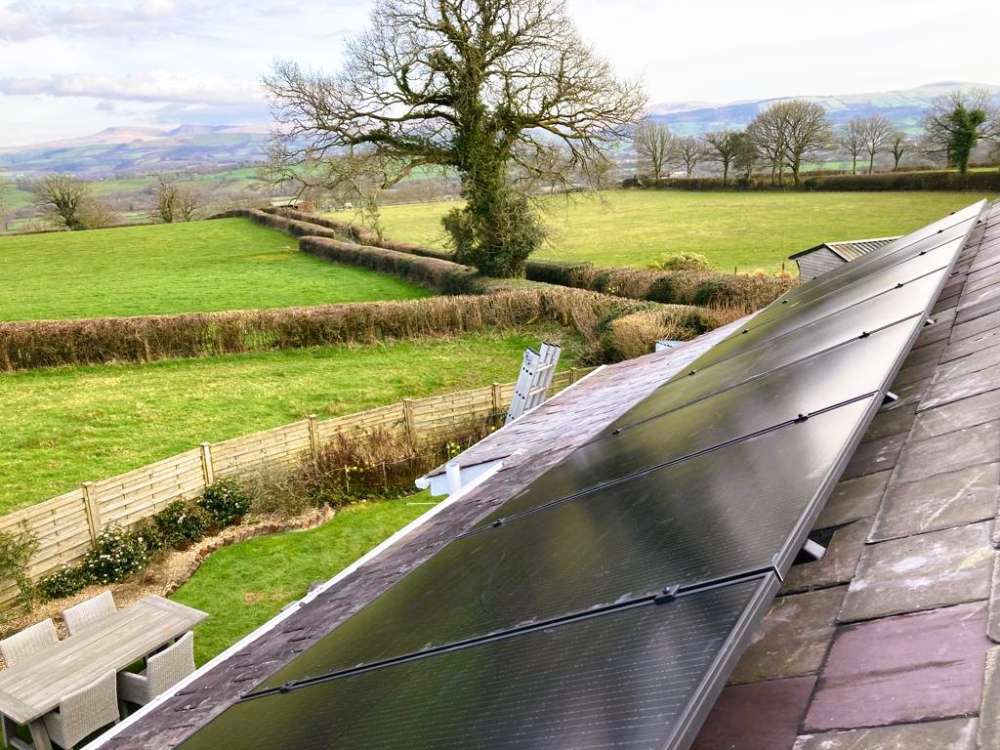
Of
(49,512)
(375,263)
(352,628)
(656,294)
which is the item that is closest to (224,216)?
(375,263)

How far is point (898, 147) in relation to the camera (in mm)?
75125

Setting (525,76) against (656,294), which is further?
(525,76)

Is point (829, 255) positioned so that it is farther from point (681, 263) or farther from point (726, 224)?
point (726, 224)

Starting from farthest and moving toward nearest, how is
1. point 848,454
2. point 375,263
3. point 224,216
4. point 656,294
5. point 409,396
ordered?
1. point 224,216
2. point 375,263
3. point 656,294
4. point 409,396
5. point 848,454

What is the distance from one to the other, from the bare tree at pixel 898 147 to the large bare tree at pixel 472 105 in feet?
163

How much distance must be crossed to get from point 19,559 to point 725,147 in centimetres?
7895

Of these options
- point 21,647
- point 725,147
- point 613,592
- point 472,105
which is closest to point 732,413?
point 613,592

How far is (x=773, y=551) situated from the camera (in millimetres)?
1835

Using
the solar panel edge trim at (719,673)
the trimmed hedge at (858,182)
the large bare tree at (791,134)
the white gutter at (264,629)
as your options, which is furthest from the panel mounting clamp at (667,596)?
the large bare tree at (791,134)

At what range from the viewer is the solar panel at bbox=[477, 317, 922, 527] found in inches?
121

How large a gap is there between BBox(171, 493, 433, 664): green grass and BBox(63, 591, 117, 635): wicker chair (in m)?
1.32

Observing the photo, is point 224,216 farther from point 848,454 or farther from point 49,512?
point 848,454

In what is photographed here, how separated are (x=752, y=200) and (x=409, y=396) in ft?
188

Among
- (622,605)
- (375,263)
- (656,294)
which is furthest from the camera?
(375,263)
